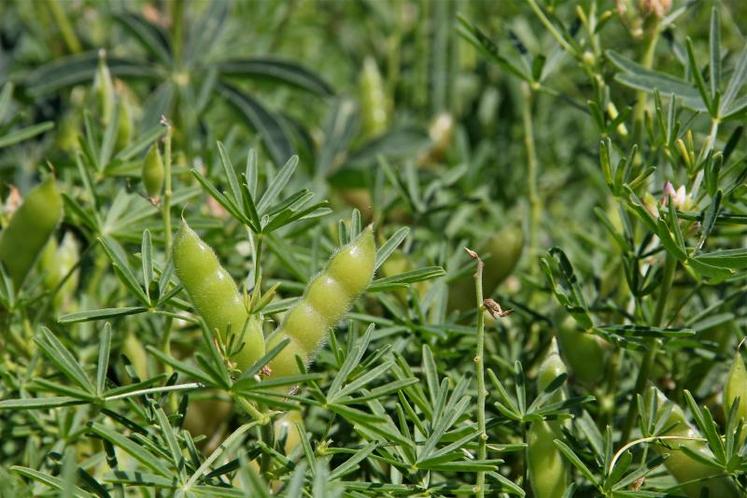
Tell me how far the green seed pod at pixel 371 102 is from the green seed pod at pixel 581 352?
2.91ft

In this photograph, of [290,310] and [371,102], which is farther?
[371,102]

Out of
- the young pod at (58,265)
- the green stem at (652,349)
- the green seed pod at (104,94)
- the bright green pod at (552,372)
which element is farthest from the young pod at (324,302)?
the green seed pod at (104,94)

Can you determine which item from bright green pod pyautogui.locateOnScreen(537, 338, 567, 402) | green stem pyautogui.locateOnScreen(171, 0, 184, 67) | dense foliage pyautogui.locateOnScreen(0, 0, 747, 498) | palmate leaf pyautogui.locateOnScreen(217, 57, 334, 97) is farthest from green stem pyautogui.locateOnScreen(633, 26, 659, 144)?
green stem pyautogui.locateOnScreen(171, 0, 184, 67)

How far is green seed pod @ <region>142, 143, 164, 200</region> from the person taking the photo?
3.21 ft

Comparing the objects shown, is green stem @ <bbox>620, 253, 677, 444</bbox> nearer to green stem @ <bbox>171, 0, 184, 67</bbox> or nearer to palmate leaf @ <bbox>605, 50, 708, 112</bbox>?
palmate leaf @ <bbox>605, 50, 708, 112</bbox>

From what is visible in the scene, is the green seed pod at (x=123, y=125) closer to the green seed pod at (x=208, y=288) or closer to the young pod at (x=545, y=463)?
the green seed pod at (x=208, y=288)

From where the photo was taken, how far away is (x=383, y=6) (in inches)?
83.7

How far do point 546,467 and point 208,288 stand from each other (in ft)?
1.07

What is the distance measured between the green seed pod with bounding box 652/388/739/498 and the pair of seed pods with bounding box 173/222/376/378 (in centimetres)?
29

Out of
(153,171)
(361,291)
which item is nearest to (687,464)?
(361,291)

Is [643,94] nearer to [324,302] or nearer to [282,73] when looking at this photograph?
[324,302]

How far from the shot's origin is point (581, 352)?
1.02m

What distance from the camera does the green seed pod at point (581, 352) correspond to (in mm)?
1016

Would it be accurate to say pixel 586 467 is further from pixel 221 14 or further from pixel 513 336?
pixel 221 14
